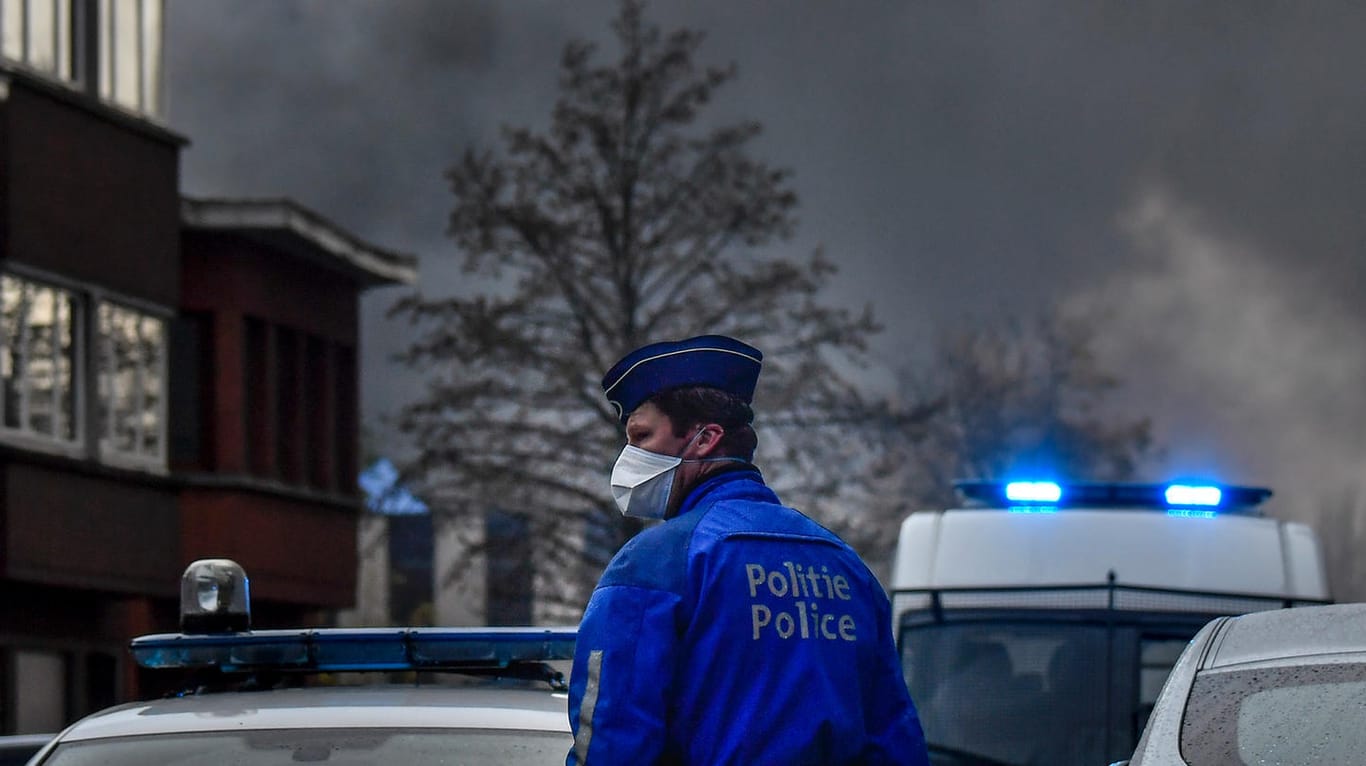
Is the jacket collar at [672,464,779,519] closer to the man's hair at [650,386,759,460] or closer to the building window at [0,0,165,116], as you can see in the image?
the man's hair at [650,386,759,460]

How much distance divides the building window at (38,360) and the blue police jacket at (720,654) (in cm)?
2083

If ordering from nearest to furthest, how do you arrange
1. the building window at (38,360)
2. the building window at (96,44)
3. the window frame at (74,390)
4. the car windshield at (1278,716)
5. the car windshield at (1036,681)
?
the car windshield at (1278,716), the car windshield at (1036,681), the building window at (96,44), the building window at (38,360), the window frame at (74,390)

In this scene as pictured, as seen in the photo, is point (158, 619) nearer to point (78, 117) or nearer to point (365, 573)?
point (78, 117)

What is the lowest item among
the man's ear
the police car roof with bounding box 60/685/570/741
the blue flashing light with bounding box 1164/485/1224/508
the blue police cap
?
the police car roof with bounding box 60/685/570/741

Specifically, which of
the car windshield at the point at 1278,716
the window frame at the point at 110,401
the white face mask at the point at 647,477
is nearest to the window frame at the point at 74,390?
the window frame at the point at 110,401

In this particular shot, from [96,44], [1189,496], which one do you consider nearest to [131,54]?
[96,44]

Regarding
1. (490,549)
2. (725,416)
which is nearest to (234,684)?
(725,416)

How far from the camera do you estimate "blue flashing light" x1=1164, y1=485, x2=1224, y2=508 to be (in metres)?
11.1

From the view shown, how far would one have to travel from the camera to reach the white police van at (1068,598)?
33.1ft

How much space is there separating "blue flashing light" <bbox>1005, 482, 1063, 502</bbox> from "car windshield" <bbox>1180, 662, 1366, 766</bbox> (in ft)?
18.1

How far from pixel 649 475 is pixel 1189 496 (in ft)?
23.0

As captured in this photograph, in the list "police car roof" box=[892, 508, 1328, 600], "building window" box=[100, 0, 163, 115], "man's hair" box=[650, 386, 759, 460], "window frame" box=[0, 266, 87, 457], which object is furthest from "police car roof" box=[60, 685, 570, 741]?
"building window" box=[100, 0, 163, 115]

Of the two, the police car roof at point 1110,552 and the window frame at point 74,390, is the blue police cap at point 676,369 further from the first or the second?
the window frame at point 74,390

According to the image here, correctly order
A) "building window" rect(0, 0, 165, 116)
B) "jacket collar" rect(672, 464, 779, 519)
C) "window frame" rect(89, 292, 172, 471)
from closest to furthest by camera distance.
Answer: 1. "jacket collar" rect(672, 464, 779, 519)
2. "building window" rect(0, 0, 165, 116)
3. "window frame" rect(89, 292, 172, 471)
